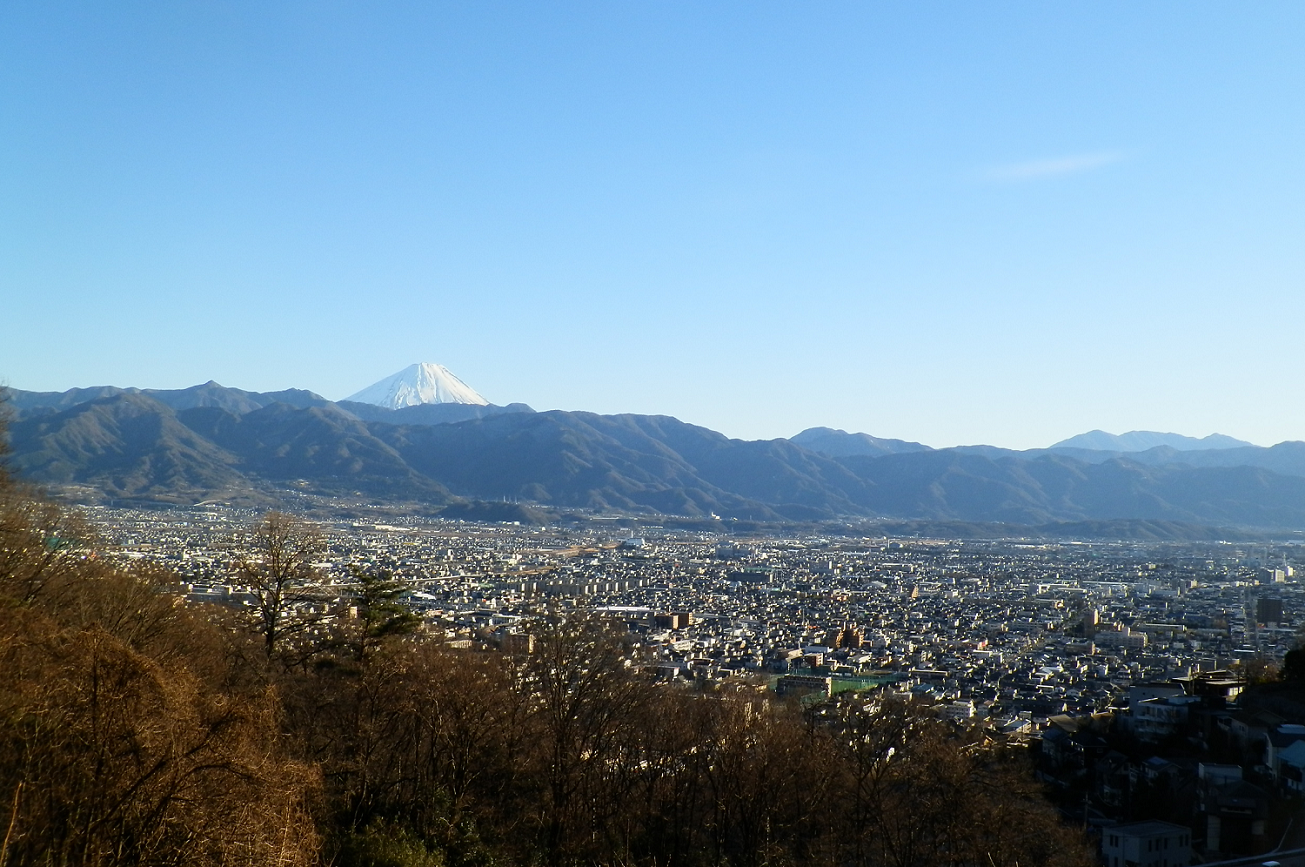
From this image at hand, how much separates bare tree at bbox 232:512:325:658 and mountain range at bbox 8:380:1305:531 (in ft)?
263

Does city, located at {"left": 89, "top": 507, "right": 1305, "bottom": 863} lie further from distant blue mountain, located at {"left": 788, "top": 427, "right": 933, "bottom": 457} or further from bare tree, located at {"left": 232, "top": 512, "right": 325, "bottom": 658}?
distant blue mountain, located at {"left": 788, "top": 427, "right": 933, "bottom": 457}

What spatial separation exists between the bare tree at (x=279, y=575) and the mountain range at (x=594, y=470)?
80.2 metres

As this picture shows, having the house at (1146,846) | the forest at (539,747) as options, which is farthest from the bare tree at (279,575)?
the house at (1146,846)

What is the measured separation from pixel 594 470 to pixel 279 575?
118m

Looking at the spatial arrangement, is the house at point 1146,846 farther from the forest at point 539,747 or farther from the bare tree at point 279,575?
the bare tree at point 279,575

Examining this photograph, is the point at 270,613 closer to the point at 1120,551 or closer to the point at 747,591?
the point at 747,591

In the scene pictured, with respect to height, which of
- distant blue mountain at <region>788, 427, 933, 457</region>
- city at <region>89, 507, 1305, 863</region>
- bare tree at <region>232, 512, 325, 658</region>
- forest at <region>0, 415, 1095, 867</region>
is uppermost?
distant blue mountain at <region>788, 427, 933, 457</region>

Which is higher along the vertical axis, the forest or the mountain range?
the mountain range

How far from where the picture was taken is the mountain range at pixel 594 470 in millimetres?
103562

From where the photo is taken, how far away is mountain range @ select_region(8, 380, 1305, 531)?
103562mm

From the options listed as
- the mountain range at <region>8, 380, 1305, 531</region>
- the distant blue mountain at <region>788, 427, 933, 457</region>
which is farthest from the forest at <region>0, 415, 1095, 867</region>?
the distant blue mountain at <region>788, 427, 933, 457</region>

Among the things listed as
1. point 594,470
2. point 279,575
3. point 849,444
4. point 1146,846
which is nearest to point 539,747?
point 279,575

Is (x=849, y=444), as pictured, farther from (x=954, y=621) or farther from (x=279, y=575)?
(x=279, y=575)

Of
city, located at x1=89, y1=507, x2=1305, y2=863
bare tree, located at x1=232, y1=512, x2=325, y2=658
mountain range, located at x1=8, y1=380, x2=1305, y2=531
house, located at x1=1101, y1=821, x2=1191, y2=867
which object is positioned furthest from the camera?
mountain range, located at x1=8, y1=380, x2=1305, y2=531
